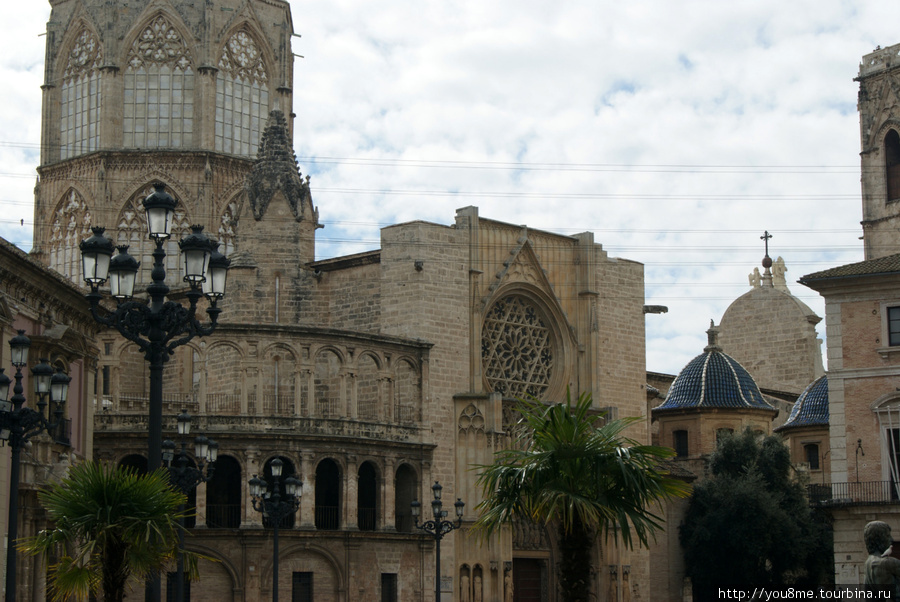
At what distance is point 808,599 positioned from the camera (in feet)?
163

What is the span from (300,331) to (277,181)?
8.53 metres

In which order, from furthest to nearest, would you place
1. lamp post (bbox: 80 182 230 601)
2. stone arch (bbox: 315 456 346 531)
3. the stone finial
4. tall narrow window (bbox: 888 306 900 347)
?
the stone finial, stone arch (bbox: 315 456 346 531), tall narrow window (bbox: 888 306 900 347), lamp post (bbox: 80 182 230 601)

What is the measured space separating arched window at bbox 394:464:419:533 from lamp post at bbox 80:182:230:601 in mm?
28256

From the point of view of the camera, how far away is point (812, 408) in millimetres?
64062

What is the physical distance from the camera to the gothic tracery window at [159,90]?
63656 mm

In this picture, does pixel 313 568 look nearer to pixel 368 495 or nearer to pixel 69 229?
pixel 368 495

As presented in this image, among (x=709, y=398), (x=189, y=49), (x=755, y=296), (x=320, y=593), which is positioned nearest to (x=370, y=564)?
(x=320, y=593)

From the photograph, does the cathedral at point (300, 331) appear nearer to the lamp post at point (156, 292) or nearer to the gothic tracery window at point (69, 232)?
the gothic tracery window at point (69, 232)

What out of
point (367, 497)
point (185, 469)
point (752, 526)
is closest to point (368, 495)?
point (367, 497)

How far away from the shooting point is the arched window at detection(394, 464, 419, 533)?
1933 inches

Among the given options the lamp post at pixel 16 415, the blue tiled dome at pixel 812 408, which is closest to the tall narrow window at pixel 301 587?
the lamp post at pixel 16 415

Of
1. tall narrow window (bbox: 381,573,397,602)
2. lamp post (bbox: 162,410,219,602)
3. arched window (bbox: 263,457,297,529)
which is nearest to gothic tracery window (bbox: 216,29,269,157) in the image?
arched window (bbox: 263,457,297,529)

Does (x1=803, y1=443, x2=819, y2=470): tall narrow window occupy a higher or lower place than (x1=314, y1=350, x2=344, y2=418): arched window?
lower

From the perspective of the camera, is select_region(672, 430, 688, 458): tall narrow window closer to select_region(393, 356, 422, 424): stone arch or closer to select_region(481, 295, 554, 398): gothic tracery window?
select_region(481, 295, 554, 398): gothic tracery window
